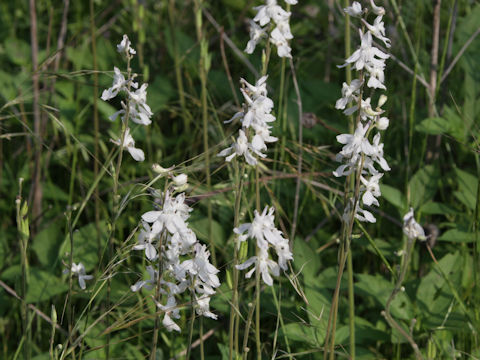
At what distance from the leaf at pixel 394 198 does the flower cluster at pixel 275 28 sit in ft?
2.43

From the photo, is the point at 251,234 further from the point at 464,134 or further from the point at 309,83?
the point at 309,83

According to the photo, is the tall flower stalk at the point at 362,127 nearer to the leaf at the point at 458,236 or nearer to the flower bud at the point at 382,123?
the flower bud at the point at 382,123

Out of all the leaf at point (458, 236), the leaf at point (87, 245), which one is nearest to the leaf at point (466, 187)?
the leaf at point (458, 236)

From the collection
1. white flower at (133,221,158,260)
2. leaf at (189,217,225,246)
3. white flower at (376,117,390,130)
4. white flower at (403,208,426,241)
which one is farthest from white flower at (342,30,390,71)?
leaf at (189,217,225,246)

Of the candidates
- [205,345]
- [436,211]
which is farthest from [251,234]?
[436,211]

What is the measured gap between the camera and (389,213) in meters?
2.43

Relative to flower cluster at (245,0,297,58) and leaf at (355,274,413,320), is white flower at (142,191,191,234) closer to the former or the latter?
flower cluster at (245,0,297,58)

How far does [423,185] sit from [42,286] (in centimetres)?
130

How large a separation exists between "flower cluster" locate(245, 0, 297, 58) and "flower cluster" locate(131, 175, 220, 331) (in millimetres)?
464

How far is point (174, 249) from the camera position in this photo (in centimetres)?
128

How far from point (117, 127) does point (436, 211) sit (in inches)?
53.0

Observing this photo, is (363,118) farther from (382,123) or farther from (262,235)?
(262,235)

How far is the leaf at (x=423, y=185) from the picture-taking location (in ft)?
7.11

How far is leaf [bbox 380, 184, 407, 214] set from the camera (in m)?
2.11
